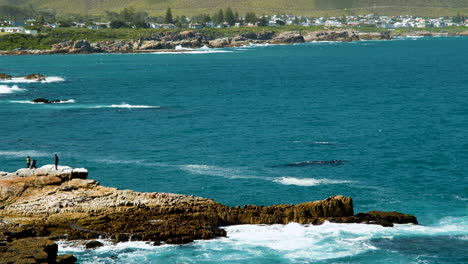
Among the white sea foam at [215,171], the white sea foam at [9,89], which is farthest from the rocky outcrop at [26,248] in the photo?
the white sea foam at [9,89]

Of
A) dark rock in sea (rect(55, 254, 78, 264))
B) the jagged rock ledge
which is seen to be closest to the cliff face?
the jagged rock ledge

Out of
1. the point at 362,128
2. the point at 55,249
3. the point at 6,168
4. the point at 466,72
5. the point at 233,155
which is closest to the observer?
the point at 55,249

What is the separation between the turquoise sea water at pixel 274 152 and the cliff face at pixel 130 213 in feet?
3.84

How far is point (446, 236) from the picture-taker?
53.7 meters

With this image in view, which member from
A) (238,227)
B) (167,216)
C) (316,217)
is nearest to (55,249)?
(167,216)

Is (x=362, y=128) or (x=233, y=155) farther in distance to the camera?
(x=362, y=128)

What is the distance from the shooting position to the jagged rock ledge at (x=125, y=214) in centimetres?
5181

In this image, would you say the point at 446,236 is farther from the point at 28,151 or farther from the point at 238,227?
the point at 28,151

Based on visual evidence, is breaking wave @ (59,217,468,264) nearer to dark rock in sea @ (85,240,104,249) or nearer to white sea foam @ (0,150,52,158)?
dark rock in sea @ (85,240,104,249)

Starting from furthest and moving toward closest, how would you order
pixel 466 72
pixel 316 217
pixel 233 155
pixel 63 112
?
1. pixel 466 72
2. pixel 63 112
3. pixel 233 155
4. pixel 316 217

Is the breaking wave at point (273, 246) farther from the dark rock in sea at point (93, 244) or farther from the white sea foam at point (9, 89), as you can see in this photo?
the white sea foam at point (9, 89)

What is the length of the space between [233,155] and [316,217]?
2650 cm

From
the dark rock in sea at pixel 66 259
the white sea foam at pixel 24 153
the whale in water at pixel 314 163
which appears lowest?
the whale in water at pixel 314 163

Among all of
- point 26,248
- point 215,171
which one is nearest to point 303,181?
point 215,171
